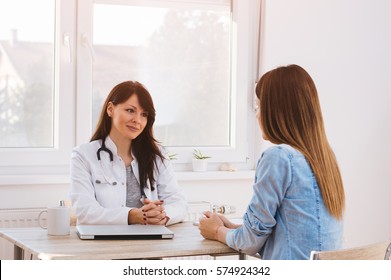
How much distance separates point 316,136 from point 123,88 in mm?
1061

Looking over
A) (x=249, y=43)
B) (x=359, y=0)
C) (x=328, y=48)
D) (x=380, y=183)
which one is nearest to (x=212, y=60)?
(x=249, y=43)

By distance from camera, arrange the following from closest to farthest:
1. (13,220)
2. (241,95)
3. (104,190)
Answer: (104,190), (13,220), (241,95)

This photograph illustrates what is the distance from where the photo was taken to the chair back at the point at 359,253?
193cm

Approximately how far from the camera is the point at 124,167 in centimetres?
298

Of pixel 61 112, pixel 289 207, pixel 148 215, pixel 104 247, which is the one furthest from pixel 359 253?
pixel 61 112

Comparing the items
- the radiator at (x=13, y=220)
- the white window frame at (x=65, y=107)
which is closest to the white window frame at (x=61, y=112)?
the white window frame at (x=65, y=107)

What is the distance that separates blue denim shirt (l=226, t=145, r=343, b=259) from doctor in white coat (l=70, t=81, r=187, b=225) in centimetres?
60

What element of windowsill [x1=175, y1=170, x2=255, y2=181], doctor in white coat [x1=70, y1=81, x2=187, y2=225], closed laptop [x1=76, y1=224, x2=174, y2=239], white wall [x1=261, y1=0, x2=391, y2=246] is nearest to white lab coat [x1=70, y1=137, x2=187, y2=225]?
doctor in white coat [x1=70, y1=81, x2=187, y2=225]

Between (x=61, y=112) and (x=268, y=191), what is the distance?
1.66 meters

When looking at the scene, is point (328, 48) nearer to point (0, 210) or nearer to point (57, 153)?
point (57, 153)

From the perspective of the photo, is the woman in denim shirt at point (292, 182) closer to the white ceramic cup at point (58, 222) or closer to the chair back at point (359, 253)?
the chair back at point (359, 253)

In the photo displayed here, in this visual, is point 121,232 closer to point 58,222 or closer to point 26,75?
point 58,222

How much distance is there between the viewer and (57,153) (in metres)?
3.63

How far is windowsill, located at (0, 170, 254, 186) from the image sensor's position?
11.3 ft
